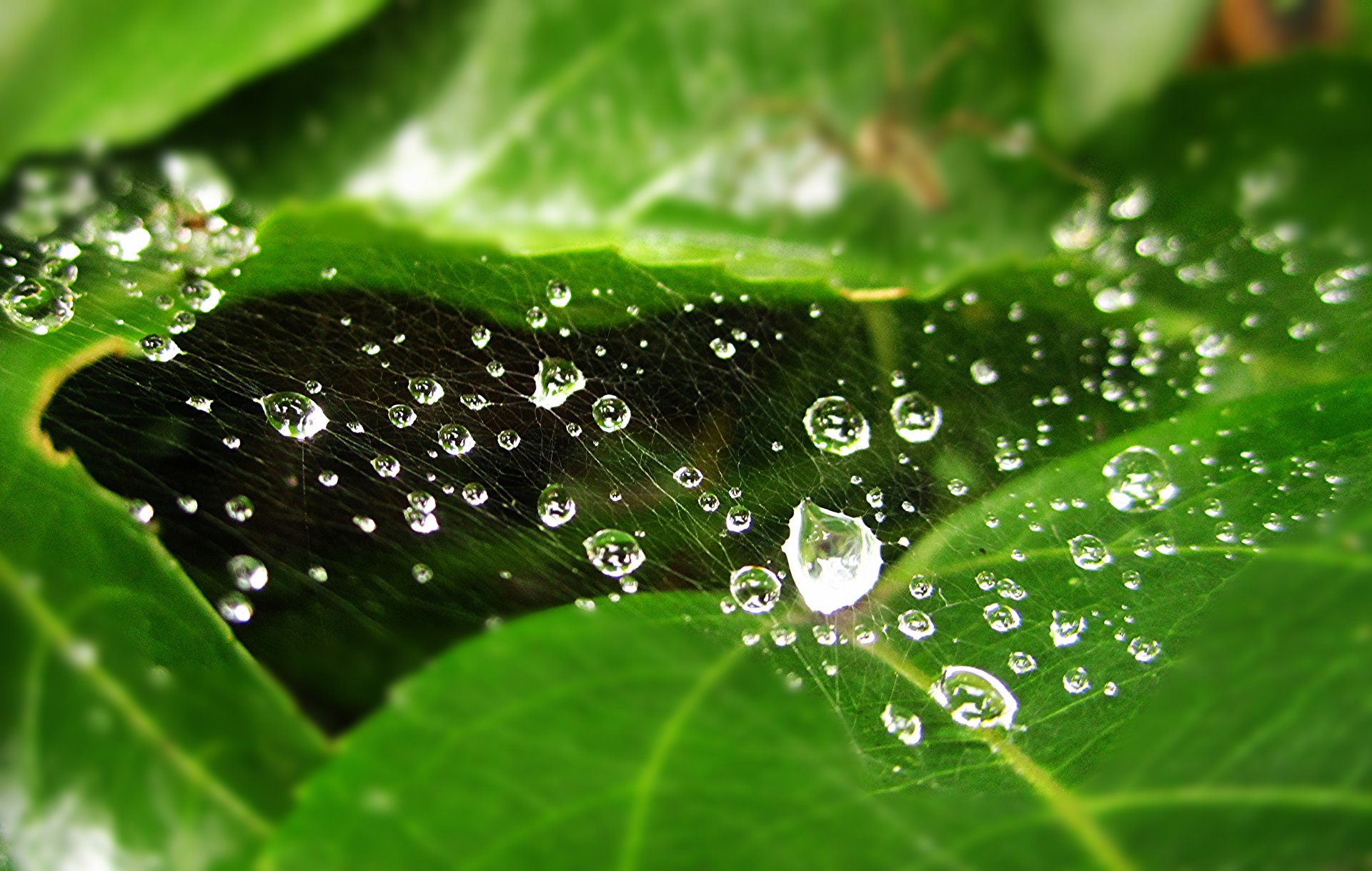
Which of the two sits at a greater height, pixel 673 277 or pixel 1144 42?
pixel 673 277

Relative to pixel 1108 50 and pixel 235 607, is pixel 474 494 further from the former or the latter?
pixel 1108 50

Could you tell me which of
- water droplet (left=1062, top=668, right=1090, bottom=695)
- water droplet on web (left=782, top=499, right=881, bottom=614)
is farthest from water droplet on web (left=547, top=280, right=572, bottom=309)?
water droplet (left=1062, top=668, right=1090, bottom=695)

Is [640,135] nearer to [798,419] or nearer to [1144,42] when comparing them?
[1144,42]

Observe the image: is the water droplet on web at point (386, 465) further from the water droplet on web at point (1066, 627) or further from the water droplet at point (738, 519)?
the water droplet on web at point (1066, 627)

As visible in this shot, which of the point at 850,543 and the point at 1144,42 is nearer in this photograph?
the point at 1144,42

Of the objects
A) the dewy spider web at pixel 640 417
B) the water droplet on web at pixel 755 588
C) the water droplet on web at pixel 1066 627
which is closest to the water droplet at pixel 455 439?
the dewy spider web at pixel 640 417

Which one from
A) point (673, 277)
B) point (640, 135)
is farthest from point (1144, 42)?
point (673, 277)

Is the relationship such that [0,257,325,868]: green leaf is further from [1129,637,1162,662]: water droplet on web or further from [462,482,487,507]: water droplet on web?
[1129,637,1162,662]: water droplet on web
